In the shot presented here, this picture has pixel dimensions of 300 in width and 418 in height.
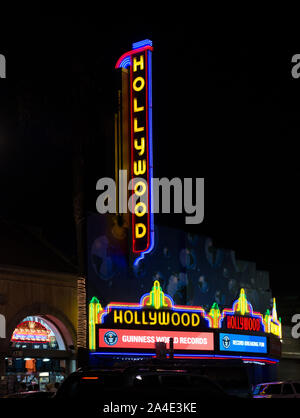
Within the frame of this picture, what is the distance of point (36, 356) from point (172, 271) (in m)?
8.11

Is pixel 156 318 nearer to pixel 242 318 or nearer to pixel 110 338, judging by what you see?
pixel 110 338

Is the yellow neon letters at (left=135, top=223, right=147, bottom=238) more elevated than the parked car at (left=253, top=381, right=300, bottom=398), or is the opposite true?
the yellow neon letters at (left=135, top=223, right=147, bottom=238)

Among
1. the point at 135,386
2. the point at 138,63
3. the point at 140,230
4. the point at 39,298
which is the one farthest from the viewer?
the point at 138,63

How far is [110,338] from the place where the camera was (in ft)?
90.9

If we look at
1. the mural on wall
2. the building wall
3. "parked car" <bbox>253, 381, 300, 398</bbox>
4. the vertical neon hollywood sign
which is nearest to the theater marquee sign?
the mural on wall

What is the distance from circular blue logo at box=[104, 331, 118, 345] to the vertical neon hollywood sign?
310 centimetres

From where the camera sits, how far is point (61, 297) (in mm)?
26750

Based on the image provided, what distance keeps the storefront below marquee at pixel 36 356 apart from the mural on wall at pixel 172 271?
2.34 m

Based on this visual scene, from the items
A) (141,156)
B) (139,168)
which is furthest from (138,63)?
(139,168)

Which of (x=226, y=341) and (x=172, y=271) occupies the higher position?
(x=172, y=271)

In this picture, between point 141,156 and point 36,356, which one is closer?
point 36,356

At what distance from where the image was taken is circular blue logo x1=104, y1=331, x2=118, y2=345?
27578 mm

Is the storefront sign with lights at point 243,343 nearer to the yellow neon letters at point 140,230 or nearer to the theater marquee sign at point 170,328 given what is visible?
the theater marquee sign at point 170,328

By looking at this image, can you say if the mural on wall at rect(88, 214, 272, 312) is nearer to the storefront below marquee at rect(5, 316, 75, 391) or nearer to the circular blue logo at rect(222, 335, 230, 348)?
the circular blue logo at rect(222, 335, 230, 348)
